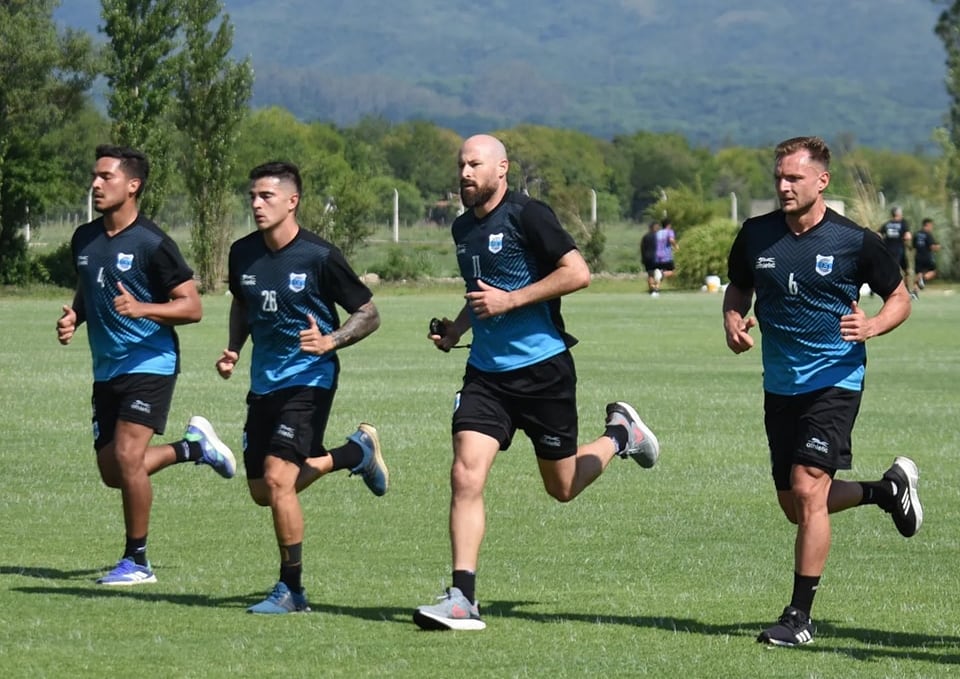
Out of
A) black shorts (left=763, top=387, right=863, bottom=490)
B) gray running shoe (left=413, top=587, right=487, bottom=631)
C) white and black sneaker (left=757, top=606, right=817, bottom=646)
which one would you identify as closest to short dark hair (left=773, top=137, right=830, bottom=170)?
→ black shorts (left=763, top=387, right=863, bottom=490)

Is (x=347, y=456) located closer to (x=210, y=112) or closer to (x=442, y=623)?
(x=442, y=623)

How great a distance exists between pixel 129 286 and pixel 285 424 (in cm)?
143

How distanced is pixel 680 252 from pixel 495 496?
41.3 m

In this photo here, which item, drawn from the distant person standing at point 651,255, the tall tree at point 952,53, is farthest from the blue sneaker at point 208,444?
the tall tree at point 952,53

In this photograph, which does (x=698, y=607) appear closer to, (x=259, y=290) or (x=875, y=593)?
(x=875, y=593)

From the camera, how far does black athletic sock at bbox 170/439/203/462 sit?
10727 mm

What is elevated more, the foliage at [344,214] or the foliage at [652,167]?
the foliage at [652,167]

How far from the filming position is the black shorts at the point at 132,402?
9.88 m

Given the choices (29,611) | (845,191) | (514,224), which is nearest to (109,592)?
(29,611)

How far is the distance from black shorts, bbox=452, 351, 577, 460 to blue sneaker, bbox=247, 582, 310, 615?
40.8 inches

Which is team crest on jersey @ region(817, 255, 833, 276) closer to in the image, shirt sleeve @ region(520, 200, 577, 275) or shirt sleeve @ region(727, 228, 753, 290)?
shirt sleeve @ region(727, 228, 753, 290)

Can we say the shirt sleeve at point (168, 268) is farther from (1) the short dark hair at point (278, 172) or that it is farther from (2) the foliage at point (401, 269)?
(2) the foliage at point (401, 269)

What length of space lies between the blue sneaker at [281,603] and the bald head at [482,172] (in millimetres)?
1923

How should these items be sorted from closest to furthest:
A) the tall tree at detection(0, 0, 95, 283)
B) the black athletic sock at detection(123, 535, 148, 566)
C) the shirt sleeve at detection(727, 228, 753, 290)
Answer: the shirt sleeve at detection(727, 228, 753, 290) < the black athletic sock at detection(123, 535, 148, 566) < the tall tree at detection(0, 0, 95, 283)
